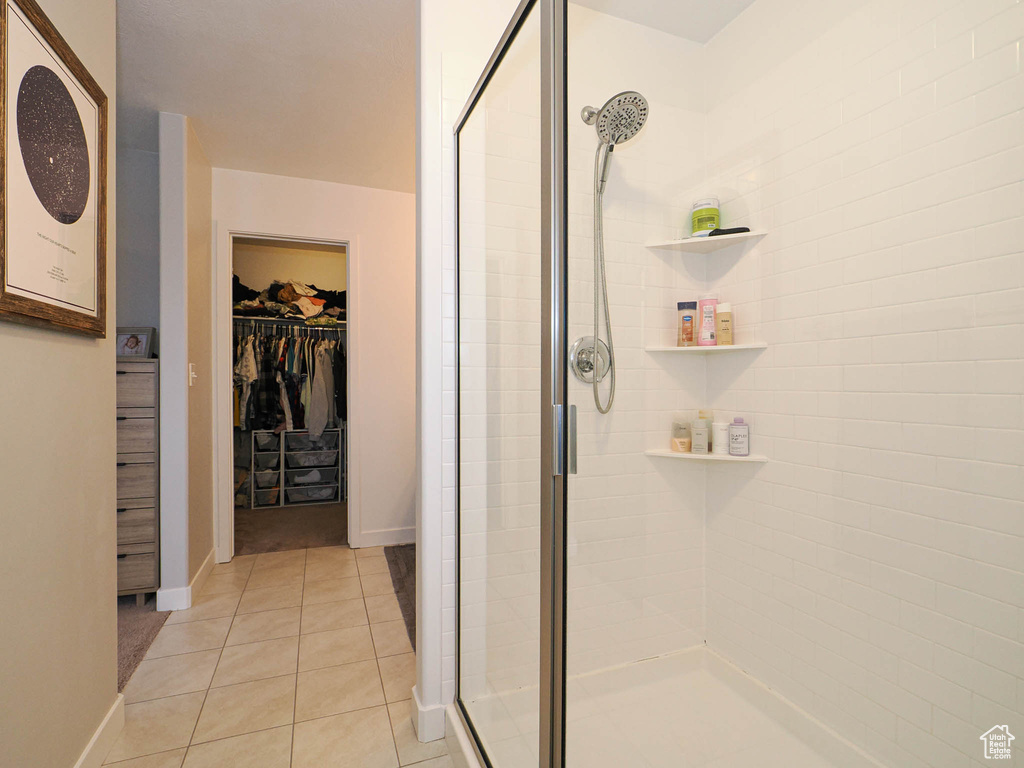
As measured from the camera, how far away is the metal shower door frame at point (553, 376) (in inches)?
39.4

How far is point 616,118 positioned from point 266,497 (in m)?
4.77

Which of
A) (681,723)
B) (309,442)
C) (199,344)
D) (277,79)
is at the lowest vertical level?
(681,723)

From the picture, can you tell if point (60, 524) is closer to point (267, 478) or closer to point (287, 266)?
point (267, 478)

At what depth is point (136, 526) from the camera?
8.64ft

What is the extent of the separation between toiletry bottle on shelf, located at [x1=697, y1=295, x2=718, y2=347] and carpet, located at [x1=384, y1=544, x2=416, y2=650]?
75.3 inches

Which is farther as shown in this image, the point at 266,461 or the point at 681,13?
the point at 266,461

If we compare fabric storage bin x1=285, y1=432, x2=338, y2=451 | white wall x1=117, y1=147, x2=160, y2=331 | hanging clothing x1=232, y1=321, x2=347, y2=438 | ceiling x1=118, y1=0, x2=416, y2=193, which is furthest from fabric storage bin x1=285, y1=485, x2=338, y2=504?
ceiling x1=118, y1=0, x2=416, y2=193

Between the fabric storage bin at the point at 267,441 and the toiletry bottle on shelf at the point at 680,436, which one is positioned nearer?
the toiletry bottle on shelf at the point at 680,436

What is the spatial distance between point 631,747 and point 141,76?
3.10 metres

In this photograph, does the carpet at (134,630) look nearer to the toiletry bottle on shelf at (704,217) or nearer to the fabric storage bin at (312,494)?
the fabric storage bin at (312,494)

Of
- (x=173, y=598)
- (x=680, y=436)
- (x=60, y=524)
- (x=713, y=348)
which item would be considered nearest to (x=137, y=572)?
(x=173, y=598)

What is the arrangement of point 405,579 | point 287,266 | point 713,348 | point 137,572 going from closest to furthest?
1. point 713,348
2. point 137,572
3. point 405,579
4. point 287,266

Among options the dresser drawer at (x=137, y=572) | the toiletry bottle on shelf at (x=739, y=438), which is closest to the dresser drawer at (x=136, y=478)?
the dresser drawer at (x=137, y=572)

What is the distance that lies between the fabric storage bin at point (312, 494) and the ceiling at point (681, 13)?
15.5ft
